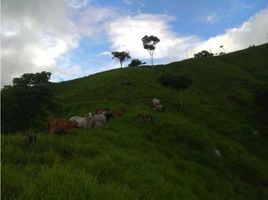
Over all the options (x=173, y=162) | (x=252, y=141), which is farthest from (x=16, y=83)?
(x=252, y=141)

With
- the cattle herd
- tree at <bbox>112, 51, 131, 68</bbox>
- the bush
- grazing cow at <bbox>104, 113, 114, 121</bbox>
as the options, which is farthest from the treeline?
tree at <bbox>112, 51, 131, 68</bbox>

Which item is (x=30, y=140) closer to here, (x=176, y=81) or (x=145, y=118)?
(x=145, y=118)

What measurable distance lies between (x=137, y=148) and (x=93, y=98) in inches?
1170

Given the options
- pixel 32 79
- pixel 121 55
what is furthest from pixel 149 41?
pixel 32 79

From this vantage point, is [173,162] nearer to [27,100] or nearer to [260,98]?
[27,100]

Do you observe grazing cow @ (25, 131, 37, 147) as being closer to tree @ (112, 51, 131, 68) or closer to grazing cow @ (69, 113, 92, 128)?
grazing cow @ (69, 113, 92, 128)

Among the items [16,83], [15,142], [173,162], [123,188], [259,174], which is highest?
[16,83]

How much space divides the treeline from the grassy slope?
647 centimetres

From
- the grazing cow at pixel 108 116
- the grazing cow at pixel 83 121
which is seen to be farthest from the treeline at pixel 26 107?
the grazing cow at pixel 83 121

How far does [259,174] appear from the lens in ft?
91.0

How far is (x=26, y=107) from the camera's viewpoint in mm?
32156

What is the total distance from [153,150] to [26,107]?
13.5 m

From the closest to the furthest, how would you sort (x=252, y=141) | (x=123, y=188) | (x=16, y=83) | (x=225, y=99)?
1. (x=123, y=188)
2. (x=16, y=83)
3. (x=252, y=141)
4. (x=225, y=99)

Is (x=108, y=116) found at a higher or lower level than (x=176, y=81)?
lower
